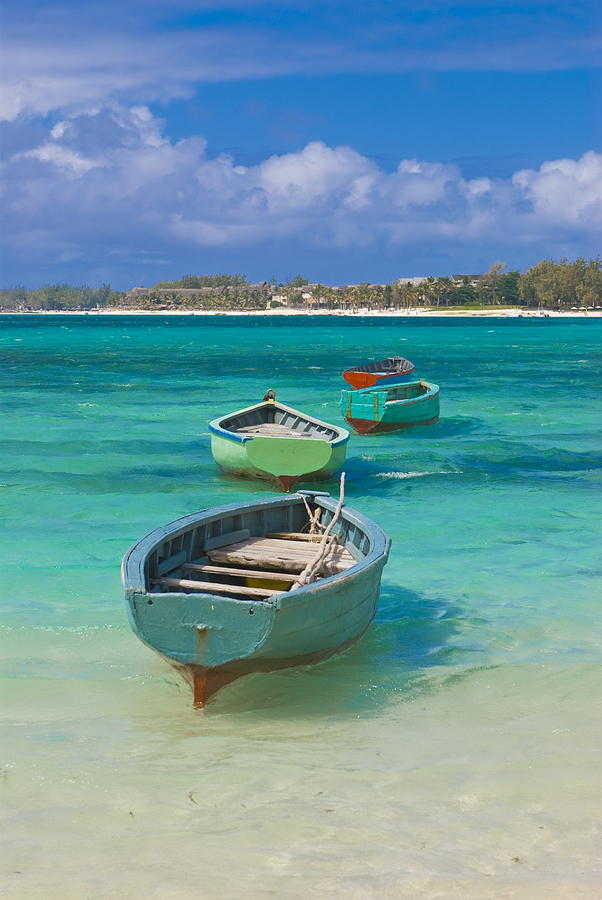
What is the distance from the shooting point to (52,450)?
2477 centimetres

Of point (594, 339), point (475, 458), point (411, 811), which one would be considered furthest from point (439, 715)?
point (594, 339)

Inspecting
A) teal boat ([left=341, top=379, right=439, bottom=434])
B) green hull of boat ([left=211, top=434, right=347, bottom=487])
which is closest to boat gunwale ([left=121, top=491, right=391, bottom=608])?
green hull of boat ([left=211, top=434, right=347, bottom=487])

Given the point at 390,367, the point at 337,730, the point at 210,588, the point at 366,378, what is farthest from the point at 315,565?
the point at 390,367

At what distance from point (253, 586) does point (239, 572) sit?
1.25ft

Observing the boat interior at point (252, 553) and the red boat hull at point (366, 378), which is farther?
the red boat hull at point (366, 378)

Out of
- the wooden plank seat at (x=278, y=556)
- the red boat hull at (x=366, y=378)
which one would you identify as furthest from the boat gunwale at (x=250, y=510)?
the red boat hull at (x=366, y=378)

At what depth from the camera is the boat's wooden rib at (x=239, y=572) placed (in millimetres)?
9512

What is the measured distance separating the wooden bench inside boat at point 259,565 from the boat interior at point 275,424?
8.59 m

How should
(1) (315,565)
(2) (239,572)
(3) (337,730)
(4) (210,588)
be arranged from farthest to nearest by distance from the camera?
(2) (239,572)
(1) (315,565)
(4) (210,588)
(3) (337,730)

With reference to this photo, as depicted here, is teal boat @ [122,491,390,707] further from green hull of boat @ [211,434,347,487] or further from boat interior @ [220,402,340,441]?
boat interior @ [220,402,340,441]

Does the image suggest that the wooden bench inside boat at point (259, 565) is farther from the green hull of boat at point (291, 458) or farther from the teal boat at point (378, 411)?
the teal boat at point (378, 411)

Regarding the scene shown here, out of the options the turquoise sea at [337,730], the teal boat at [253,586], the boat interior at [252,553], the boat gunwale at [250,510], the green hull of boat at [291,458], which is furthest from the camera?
the green hull of boat at [291,458]

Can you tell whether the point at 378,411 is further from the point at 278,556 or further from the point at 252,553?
the point at 278,556

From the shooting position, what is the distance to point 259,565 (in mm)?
10102
